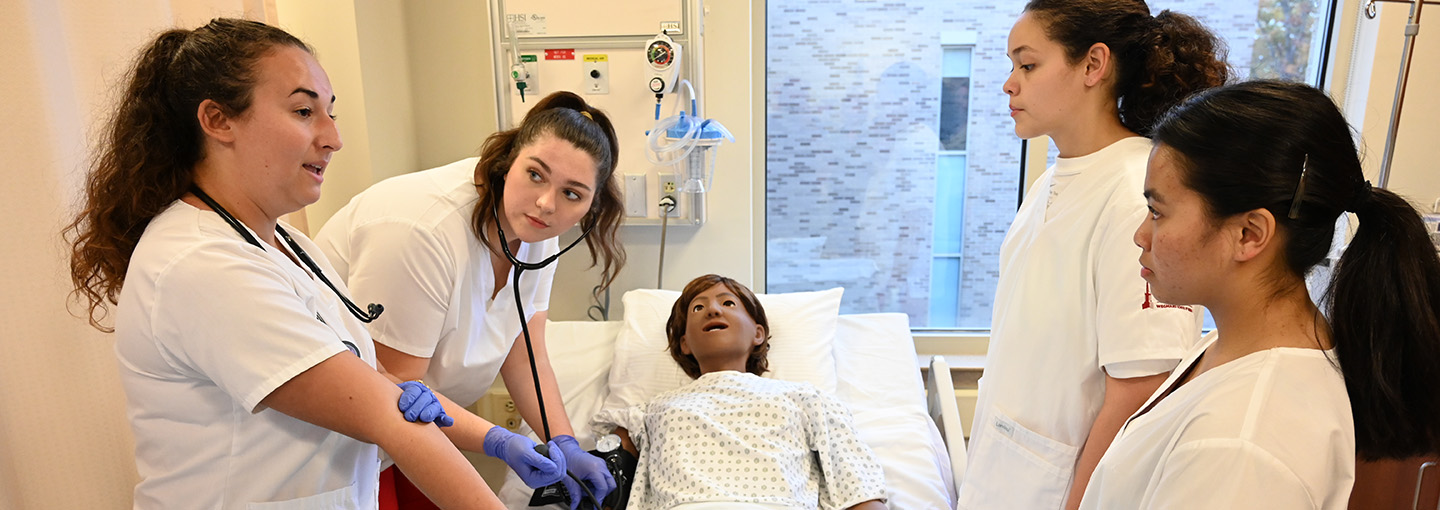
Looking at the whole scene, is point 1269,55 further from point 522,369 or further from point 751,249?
point 522,369

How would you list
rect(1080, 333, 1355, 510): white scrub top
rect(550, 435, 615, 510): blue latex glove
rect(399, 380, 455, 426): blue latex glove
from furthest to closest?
1. rect(550, 435, 615, 510): blue latex glove
2. rect(399, 380, 455, 426): blue latex glove
3. rect(1080, 333, 1355, 510): white scrub top

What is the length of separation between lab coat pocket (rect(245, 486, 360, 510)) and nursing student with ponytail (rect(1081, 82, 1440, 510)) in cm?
102

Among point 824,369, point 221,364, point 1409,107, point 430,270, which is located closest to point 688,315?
point 824,369

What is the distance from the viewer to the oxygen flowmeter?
7.75 feet

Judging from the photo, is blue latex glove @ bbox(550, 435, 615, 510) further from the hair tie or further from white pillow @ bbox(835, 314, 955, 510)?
the hair tie

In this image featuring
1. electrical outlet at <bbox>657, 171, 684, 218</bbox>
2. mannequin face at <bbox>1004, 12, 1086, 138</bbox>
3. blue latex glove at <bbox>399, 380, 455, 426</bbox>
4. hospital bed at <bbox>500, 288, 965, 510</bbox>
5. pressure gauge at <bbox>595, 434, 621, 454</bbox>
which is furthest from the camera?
electrical outlet at <bbox>657, 171, 684, 218</bbox>

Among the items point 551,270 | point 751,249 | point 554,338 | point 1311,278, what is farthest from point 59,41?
point 1311,278

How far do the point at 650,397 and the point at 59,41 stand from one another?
1.51 meters

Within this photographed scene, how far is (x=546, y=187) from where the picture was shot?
154cm

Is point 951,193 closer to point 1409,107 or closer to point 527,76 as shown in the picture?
point 1409,107

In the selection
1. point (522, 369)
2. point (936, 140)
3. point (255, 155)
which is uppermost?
point (255, 155)

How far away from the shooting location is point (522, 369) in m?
1.94

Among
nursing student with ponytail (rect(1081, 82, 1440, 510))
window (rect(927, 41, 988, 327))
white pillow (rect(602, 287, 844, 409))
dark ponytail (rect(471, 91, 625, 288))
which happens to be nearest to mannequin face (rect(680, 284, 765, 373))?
white pillow (rect(602, 287, 844, 409))

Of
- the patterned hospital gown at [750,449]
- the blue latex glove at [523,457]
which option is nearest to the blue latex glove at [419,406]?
the blue latex glove at [523,457]
